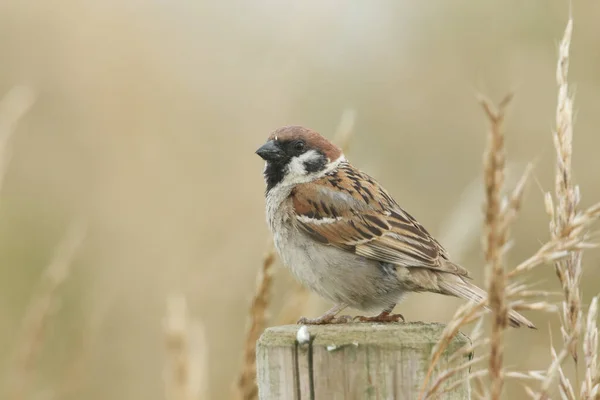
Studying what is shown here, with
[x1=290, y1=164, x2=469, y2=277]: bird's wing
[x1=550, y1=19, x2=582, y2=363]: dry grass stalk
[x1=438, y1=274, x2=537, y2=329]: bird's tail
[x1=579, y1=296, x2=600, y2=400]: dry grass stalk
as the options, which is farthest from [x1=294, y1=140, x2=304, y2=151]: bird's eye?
[x1=579, y1=296, x2=600, y2=400]: dry grass stalk

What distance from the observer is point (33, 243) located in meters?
5.18

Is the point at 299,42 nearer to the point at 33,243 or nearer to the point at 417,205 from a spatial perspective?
the point at 417,205

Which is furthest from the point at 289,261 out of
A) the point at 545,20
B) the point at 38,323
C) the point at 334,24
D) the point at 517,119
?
the point at 334,24

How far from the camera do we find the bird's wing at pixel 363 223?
3.24 m

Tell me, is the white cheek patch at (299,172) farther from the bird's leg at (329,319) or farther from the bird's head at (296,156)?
the bird's leg at (329,319)

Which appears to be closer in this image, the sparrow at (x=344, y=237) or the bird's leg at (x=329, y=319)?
the bird's leg at (x=329, y=319)

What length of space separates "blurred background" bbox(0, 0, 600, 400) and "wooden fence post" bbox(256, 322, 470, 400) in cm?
243

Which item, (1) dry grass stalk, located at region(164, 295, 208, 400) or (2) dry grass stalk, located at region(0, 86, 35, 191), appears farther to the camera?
(2) dry grass stalk, located at region(0, 86, 35, 191)

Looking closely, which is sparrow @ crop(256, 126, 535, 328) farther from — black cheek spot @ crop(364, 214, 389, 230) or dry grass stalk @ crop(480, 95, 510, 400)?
dry grass stalk @ crop(480, 95, 510, 400)

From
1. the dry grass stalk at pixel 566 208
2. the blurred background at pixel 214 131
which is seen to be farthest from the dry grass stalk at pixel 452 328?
the blurred background at pixel 214 131

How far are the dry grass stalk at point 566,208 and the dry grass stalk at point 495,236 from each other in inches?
12.6

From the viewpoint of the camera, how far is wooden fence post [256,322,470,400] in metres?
1.77

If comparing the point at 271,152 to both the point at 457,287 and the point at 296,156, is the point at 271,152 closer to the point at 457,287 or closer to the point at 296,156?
the point at 296,156

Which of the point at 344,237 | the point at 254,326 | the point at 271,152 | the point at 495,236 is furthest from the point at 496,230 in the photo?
the point at 271,152
